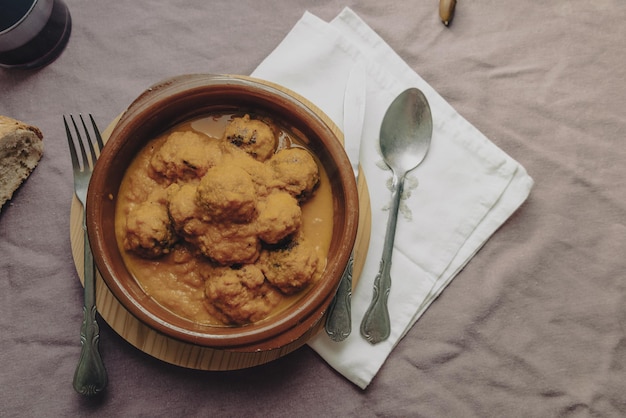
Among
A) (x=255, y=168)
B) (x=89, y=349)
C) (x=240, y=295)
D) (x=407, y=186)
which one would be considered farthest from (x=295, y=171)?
(x=89, y=349)

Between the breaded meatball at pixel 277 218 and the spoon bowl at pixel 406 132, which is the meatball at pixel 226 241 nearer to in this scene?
the breaded meatball at pixel 277 218

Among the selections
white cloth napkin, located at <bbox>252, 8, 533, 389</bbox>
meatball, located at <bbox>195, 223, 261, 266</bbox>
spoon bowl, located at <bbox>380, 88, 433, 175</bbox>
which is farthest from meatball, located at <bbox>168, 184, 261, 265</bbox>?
spoon bowl, located at <bbox>380, 88, 433, 175</bbox>

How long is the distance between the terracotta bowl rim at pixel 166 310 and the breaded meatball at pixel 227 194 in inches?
9.8

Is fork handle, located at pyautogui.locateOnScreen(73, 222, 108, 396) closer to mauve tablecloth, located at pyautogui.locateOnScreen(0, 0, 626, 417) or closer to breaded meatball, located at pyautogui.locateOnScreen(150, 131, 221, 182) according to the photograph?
mauve tablecloth, located at pyautogui.locateOnScreen(0, 0, 626, 417)

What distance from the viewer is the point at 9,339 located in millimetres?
1818

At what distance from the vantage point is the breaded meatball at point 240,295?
147 cm

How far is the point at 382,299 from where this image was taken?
177 centimetres

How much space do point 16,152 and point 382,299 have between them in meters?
1.24

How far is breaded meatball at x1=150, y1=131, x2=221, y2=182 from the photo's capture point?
1.53 metres

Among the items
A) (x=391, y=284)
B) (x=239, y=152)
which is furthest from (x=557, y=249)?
(x=239, y=152)

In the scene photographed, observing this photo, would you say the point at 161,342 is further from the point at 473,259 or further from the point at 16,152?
the point at 473,259

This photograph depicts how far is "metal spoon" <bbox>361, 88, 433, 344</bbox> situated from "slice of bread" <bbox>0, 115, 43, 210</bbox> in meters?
1.12

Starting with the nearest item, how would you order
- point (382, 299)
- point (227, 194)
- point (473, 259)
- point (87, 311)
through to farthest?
point (227, 194) → point (87, 311) → point (382, 299) → point (473, 259)

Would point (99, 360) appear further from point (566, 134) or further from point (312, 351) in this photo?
point (566, 134)
